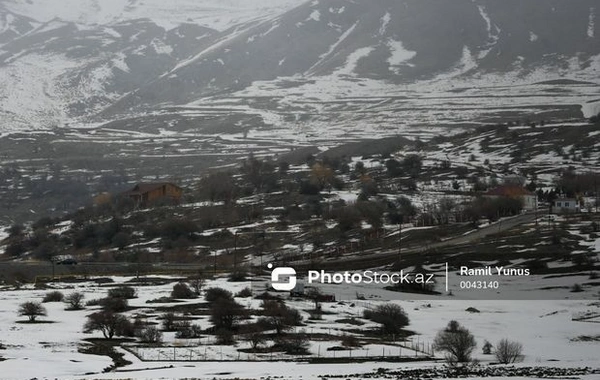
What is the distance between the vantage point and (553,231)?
7756 centimetres

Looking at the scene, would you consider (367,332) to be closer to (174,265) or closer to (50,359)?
(50,359)

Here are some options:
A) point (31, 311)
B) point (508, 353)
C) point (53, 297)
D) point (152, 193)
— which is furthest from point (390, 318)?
point (152, 193)

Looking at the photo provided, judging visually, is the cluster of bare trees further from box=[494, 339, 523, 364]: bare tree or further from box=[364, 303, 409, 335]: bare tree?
box=[364, 303, 409, 335]: bare tree

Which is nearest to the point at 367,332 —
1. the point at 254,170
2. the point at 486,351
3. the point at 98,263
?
the point at 486,351

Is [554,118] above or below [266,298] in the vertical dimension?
above

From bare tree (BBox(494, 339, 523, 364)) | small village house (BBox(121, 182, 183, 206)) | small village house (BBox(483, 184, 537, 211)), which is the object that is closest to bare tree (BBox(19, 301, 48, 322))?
bare tree (BBox(494, 339, 523, 364))

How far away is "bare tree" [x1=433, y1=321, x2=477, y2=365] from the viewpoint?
37.0 metres

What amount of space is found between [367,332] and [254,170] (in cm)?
8293

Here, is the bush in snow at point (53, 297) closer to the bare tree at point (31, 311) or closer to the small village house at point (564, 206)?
the bare tree at point (31, 311)

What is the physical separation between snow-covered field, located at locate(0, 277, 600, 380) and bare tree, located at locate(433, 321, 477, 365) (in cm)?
74

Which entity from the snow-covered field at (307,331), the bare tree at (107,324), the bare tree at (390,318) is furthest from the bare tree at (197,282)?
the bare tree at (107,324)

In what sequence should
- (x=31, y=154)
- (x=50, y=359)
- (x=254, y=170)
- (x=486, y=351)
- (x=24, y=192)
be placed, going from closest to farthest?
(x=50, y=359) < (x=486, y=351) < (x=254, y=170) < (x=24, y=192) < (x=31, y=154)

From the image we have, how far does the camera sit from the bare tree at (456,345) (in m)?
37.0

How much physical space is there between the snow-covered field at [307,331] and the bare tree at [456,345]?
74 centimetres
